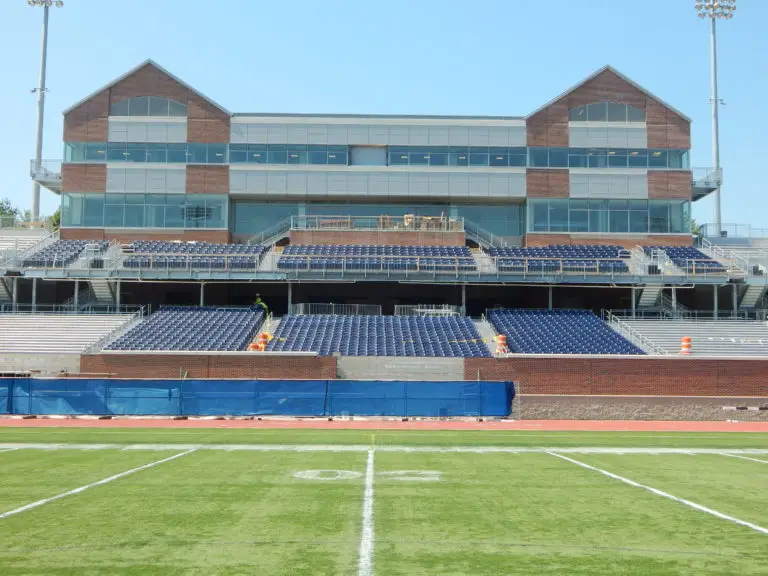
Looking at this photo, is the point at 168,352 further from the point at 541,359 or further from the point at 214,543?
the point at 214,543

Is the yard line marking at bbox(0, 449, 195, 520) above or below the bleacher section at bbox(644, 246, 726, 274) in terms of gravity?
below

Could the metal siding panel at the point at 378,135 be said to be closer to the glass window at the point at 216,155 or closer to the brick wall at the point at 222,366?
the glass window at the point at 216,155

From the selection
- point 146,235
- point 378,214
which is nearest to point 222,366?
point 146,235

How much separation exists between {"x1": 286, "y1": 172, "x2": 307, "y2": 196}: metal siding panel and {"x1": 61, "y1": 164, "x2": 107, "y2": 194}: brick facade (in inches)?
459

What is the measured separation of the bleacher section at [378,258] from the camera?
44.1 m

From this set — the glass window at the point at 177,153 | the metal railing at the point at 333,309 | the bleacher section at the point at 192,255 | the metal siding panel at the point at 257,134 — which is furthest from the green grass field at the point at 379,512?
the metal siding panel at the point at 257,134

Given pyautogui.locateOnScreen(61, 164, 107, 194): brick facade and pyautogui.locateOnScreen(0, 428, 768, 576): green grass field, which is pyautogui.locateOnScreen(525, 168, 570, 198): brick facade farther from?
pyautogui.locateOnScreen(0, 428, 768, 576): green grass field

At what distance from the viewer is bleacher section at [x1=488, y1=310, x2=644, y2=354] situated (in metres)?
38.2

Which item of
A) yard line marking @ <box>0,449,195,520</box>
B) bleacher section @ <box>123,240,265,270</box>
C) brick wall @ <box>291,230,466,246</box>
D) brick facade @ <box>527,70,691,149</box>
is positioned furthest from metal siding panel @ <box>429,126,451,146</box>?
yard line marking @ <box>0,449,195,520</box>

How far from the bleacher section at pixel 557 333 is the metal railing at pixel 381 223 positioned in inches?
340

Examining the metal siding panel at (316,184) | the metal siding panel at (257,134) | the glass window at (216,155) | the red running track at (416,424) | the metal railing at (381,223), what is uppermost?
the metal siding panel at (257,134)

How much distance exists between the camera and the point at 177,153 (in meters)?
50.5

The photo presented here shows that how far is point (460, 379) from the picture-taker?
1414 inches

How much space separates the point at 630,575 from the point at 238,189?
4590 centimetres
